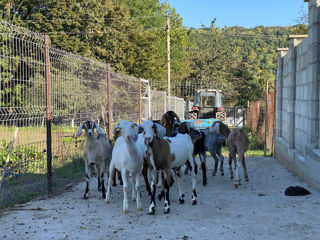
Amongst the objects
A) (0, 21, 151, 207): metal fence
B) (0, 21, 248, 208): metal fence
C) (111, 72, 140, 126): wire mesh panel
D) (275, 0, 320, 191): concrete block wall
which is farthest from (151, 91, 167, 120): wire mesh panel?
(0, 21, 151, 207): metal fence

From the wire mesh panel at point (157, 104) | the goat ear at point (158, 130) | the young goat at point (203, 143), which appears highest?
the wire mesh panel at point (157, 104)

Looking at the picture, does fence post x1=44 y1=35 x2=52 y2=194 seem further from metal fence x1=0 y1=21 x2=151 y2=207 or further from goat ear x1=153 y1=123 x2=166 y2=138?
Result: goat ear x1=153 y1=123 x2=166 y2=138

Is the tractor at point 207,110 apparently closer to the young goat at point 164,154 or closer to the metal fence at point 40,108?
the metal fence at point 40,108

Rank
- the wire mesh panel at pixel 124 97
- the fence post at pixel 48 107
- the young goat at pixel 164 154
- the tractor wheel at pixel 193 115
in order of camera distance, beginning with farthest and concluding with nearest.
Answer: the tractor wheel at pixel 193 115, the wire mesh panel at pixel 124 97, the fence post at pixel 48 107, the young goat at pixel 164 154

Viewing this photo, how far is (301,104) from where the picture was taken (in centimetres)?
1059

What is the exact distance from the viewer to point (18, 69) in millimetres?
7383

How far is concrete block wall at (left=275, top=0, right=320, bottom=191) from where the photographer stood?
8828 millimetres

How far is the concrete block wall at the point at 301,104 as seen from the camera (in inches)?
348

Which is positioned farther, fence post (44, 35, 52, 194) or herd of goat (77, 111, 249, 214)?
fence post (44, 35, 52, 194)

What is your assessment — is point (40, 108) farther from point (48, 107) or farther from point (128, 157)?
point (128, 157)

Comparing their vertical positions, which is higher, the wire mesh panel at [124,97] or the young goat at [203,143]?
the wire mesh panel at [124,97]

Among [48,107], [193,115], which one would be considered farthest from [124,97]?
[193,115]

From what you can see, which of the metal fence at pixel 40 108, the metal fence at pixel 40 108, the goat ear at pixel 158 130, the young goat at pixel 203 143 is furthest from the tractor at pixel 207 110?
the goat ear at pixel 158 130

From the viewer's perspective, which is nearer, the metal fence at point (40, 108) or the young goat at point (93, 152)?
the metal fence at point (40, 108)
